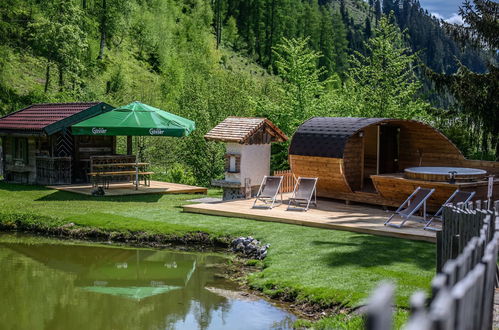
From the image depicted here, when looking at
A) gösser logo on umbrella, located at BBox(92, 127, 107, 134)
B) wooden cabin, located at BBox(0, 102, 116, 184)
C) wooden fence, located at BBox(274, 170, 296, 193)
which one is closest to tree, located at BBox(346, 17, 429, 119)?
wooden fence, located at BBox(274, 170, 296, 193)

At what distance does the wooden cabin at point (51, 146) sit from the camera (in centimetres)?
2070

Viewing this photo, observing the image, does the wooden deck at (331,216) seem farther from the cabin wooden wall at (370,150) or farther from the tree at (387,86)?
the tree at (387,86)

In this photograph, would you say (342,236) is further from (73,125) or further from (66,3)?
(66,3)

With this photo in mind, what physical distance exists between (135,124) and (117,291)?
8039 mm

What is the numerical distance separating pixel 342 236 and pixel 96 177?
31.5 feet

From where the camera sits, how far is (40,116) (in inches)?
845

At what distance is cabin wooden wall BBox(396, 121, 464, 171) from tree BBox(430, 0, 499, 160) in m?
3.46

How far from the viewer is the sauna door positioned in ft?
64.8

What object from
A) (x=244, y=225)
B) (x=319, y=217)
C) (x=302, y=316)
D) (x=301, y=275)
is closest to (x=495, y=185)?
(x=319, y=217)

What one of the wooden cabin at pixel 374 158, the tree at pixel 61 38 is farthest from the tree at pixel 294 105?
the tree at pixel 61 38

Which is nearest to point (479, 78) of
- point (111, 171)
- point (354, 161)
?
point (354, 161)

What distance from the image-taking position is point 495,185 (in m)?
16.2

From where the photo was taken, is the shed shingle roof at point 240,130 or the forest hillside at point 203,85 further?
the forest hillside at point 203,85

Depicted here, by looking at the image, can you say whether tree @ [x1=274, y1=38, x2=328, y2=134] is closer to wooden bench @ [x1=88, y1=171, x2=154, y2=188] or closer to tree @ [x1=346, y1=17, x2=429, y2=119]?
tree @ [x1=346, y1=17, x2=429, y2=119]
